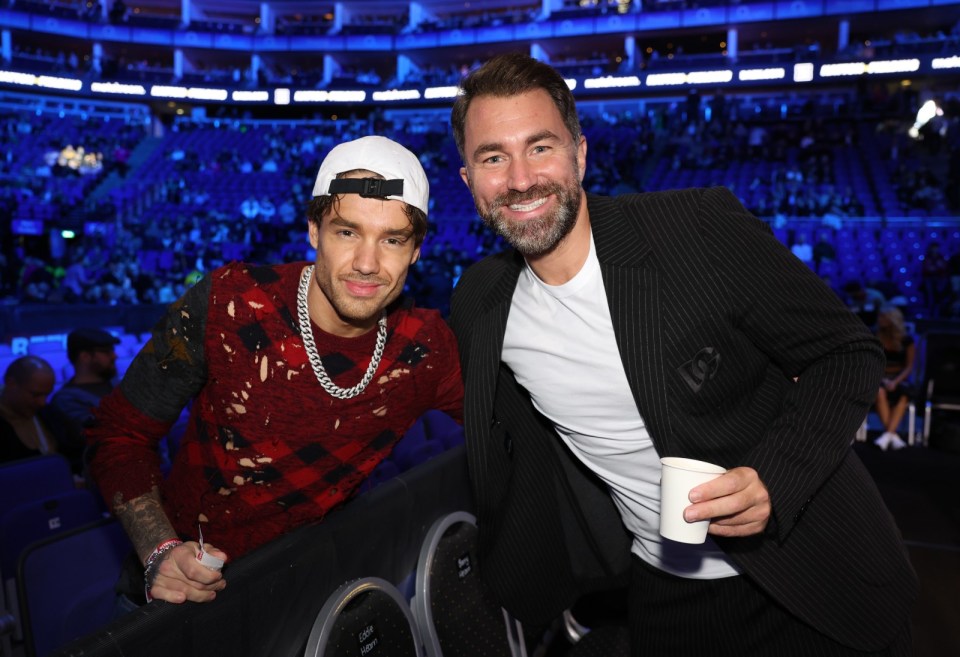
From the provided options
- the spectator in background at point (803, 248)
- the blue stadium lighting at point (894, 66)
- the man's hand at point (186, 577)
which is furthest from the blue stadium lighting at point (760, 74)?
the man's hand at point (186, 577)

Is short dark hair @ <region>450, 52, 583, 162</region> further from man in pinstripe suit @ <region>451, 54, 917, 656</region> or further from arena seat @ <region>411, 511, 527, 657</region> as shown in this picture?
arena seat @ <region>411, 511, 527, 657</region>

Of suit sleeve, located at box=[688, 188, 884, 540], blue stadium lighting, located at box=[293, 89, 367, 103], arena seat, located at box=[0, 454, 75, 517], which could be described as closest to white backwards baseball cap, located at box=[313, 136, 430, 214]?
suit sleeve, located at box=[688, 188, 884, 540]

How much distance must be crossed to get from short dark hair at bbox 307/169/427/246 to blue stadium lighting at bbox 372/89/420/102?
35396 mm

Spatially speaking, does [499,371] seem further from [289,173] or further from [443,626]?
[289,173]

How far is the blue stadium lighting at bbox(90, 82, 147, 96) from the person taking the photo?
117 feet

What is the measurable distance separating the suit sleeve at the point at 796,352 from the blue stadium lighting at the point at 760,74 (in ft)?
105

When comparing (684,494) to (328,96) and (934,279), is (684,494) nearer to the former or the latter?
(934,279)

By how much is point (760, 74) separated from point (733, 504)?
32.5 m

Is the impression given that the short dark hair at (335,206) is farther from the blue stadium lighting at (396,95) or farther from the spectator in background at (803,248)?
the blue stadium lighting at (396,95)

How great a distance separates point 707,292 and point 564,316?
0.38 metres

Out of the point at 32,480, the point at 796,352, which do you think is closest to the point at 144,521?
the point at 796,352

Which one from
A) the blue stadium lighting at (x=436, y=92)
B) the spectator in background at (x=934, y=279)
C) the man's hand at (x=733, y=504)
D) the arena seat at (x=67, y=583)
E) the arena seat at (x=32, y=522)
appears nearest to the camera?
the man's hand at (x=733, y=504)

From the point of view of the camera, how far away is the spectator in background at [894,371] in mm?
6969

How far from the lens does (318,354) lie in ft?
5.72
